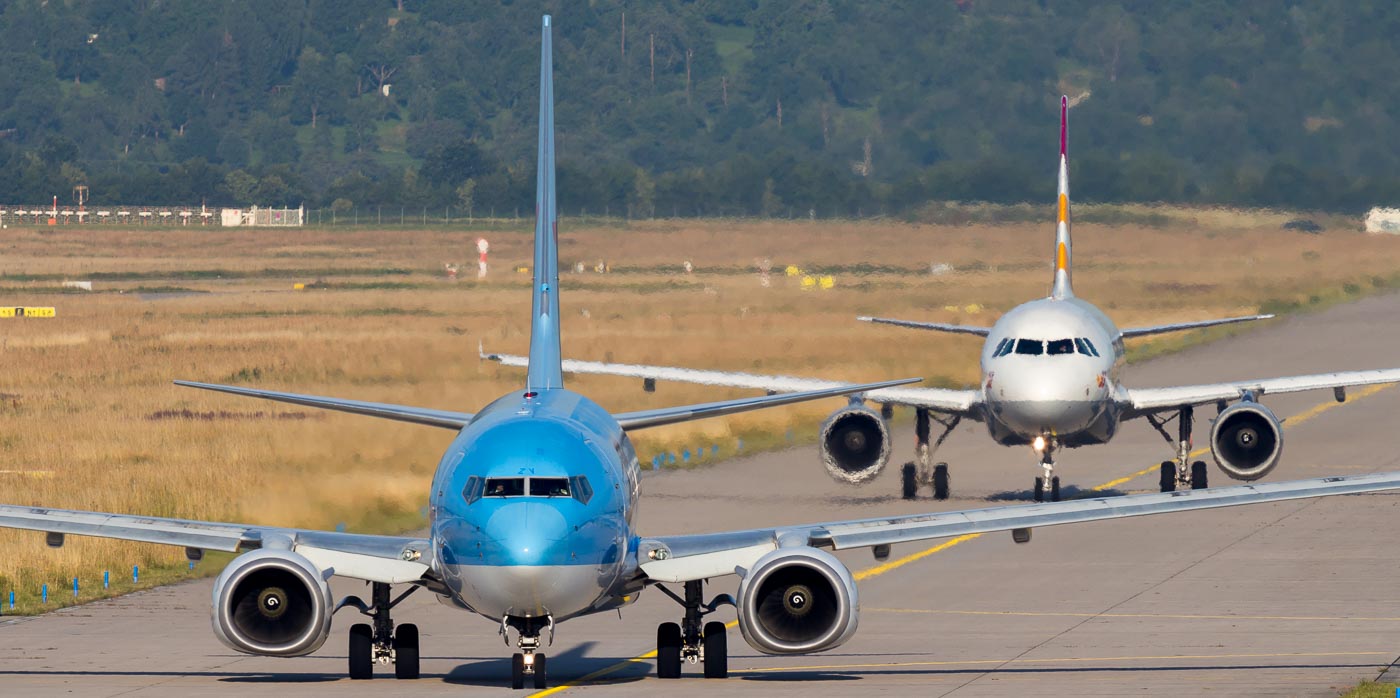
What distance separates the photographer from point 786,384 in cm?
4369

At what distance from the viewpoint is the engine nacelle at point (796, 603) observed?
2119 centimetres

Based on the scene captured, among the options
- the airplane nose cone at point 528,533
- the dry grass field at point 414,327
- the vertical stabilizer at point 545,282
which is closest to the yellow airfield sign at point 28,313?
the dry grass field at point 414,327

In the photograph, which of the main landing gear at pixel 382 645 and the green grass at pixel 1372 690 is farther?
the main landing gear at pixel 382 645

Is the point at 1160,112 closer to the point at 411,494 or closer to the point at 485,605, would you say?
the point at 411,494

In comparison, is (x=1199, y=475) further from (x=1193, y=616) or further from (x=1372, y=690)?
(x=1372, y=690)

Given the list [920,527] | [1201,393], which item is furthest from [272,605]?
[1201,393]

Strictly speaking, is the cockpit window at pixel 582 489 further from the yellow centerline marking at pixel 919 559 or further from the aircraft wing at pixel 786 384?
the aircraft wing at pixel 786 384

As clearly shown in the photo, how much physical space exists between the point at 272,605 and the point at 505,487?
2.60 meters

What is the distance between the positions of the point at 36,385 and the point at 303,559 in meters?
43.7

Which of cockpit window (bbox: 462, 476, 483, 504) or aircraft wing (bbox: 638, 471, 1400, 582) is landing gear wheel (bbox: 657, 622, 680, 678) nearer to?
aircraft wing (bbox: 638, 471, 1400, 582)

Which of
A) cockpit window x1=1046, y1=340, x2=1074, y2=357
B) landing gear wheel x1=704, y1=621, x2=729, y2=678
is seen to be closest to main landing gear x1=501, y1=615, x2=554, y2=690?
landing gear wheel x1=704, y1=621, x2=729, y2=678

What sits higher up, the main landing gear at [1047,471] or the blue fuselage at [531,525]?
the main landing gear at [1047,471]

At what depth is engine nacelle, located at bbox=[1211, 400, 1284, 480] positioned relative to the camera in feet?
130

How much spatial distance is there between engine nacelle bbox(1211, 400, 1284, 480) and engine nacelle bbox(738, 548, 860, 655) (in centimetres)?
1982
